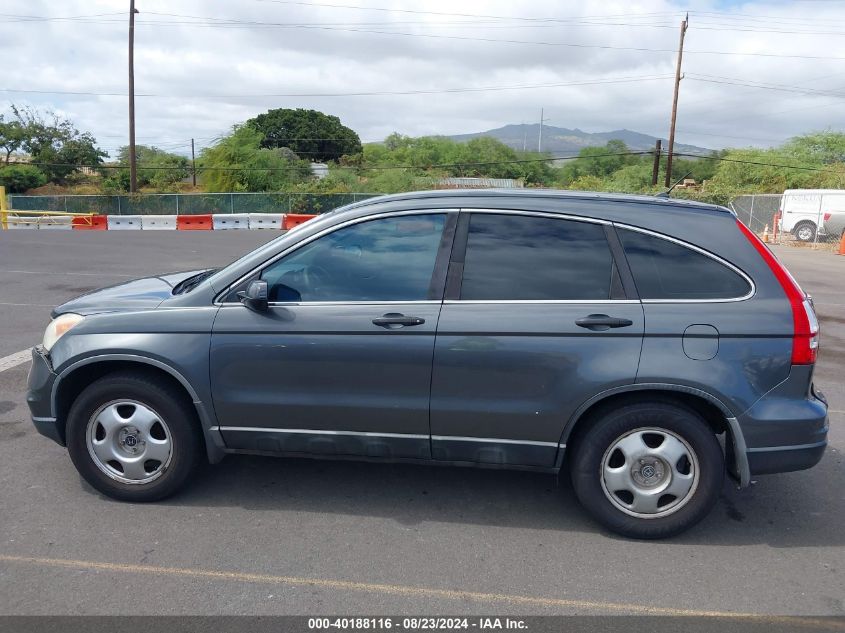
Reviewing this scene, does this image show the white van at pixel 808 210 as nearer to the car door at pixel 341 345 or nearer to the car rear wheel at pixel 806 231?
the car rear wheel at pixel 806 231

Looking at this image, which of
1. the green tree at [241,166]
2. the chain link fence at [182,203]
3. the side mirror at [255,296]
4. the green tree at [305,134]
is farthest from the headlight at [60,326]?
the green tree at [305,134]

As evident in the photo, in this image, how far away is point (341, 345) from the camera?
380 centimetres

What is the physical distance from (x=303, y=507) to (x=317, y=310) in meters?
1.18

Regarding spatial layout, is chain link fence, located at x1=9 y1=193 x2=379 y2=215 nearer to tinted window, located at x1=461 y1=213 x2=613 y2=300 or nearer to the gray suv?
the gray suv

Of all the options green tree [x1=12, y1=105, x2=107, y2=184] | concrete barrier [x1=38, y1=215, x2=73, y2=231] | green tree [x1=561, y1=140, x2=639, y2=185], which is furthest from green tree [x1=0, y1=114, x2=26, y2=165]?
green tree [x1=561, y1=140, x2=639, y2=185]

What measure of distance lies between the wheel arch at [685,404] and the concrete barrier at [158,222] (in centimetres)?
2904

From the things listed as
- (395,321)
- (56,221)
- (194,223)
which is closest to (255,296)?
(395,321)

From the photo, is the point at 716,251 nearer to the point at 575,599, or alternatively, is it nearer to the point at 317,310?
the point at 575,599

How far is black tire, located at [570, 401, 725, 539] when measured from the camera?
366 centimetres

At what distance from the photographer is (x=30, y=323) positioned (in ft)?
28.9

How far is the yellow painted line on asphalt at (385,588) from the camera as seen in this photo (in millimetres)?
3150

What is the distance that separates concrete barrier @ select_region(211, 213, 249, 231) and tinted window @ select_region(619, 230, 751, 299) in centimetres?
2768

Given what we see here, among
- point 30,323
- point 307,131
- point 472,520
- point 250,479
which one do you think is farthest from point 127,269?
point 307,131

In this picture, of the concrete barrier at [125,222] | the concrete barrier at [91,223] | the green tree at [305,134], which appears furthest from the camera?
the green tree at [305,134]
